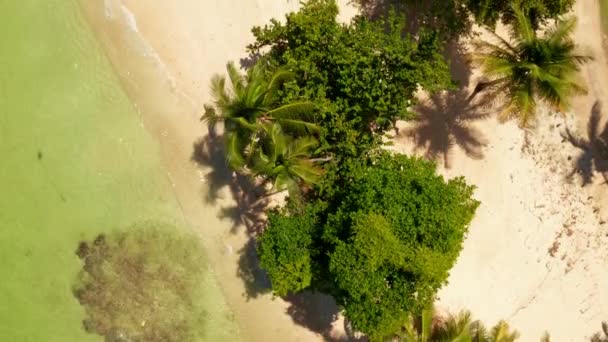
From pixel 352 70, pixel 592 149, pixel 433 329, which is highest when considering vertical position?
pixel 352 70

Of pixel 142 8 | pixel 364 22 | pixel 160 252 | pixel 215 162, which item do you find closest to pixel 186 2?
pixel 142 8

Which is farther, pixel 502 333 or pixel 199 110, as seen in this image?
pixel 199 110

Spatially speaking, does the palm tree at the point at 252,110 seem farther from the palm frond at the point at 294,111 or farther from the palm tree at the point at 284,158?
the palm tree at the point at 284,158

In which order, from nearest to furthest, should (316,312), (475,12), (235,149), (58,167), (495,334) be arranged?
1. (235,149)
2. (475,12)
3. (495,334)
4. (316,312)
5. (58,167)

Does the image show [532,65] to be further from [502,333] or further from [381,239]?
[502,333]

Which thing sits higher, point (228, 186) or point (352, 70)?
point (228, 186)

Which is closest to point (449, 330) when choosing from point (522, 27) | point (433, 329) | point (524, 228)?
point (433, 329)

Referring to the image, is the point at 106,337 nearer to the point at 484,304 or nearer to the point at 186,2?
the point at 186,2
